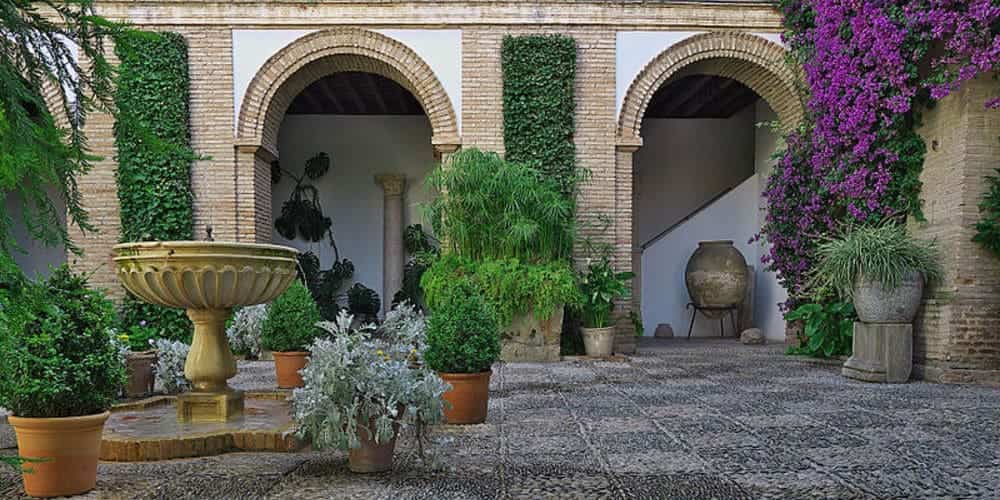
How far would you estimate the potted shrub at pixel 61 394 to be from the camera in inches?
108

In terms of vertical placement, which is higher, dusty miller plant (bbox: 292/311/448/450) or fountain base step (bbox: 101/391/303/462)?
dusty miller plant (bbox: 292/311/448/450)

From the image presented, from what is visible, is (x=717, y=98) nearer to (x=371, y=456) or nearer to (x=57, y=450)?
(x=371, y=456)

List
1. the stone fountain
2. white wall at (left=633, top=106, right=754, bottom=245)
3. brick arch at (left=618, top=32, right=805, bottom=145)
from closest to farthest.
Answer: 1. the stone fountain
2. brick arch at (left=618, top=32, right=805, bottom=145)
3. white wall at (left=633, top=106, right=754, bottom=245)

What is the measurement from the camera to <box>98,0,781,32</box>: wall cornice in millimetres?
8844

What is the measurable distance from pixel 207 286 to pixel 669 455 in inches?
99.7

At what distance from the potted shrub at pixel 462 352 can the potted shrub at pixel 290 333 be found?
1.98 m

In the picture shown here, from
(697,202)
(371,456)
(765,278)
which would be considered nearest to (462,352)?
(371,456)

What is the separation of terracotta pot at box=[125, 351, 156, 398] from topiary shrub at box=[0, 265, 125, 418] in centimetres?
266

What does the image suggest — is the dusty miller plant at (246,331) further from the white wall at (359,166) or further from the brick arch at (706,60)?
the brick arch at (706,60)

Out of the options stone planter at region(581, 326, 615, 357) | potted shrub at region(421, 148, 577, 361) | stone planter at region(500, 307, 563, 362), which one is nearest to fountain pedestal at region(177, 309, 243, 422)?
potted shrub at region(421, 148, 577, 361)

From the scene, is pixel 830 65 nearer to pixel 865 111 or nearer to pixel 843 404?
pixel 865 111

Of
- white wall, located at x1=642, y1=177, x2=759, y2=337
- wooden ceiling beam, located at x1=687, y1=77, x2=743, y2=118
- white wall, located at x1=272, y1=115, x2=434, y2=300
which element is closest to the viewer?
wooden ceiling beam, located at x1=687, y1=77, x2=743, y2=118

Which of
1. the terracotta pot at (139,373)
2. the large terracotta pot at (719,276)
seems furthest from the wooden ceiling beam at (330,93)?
the terracotta pot at (139,373)

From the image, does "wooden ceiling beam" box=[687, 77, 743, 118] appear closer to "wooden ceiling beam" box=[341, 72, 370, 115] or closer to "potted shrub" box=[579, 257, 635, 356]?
"potted shrub" box=[579, 257, 635, 356]
